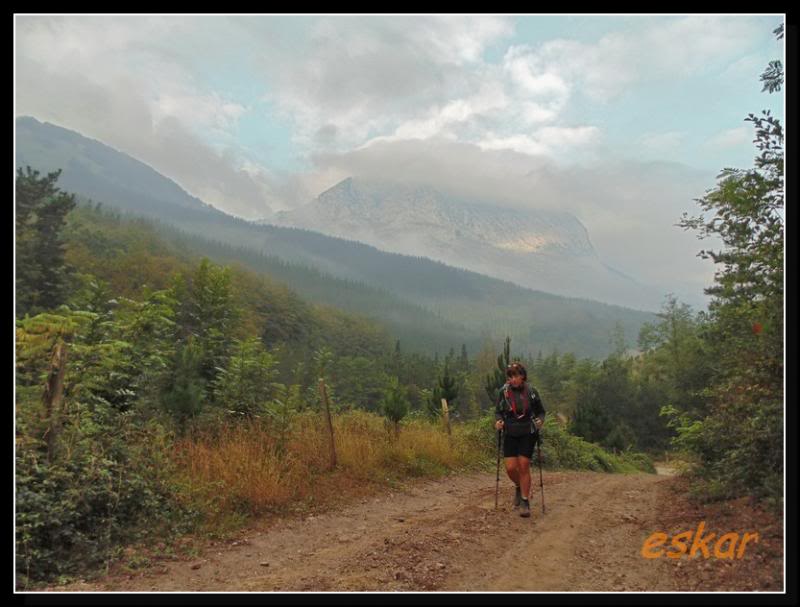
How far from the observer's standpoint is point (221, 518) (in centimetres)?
592

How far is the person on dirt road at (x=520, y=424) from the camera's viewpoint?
6602 mm

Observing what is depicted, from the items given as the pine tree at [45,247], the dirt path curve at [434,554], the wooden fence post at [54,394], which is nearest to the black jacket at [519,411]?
the dirt path curve at [434,554]

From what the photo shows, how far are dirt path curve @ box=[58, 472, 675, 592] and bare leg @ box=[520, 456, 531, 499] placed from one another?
1.16 ft

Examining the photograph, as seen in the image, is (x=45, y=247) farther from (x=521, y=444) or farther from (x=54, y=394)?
(x=521, y=444)

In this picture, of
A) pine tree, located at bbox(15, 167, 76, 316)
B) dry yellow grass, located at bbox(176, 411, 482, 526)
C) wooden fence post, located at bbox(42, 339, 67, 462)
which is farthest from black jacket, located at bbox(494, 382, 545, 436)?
pine tree, located at bbox(15, 167, 76, 316)

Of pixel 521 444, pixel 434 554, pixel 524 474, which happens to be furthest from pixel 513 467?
pixel 434 554

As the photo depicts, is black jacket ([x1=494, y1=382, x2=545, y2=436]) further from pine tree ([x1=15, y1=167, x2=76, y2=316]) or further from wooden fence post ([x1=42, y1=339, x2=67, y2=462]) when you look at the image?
pine tree ([x1=15, y1=167, x2=76, y2=316])

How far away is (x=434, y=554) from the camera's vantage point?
489cm

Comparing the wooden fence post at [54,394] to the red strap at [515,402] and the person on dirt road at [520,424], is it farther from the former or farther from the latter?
the red strap at [515,402]

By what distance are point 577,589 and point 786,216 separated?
4008 mm

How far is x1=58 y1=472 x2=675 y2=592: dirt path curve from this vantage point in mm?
4207

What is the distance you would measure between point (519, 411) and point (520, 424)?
0.58 ft
